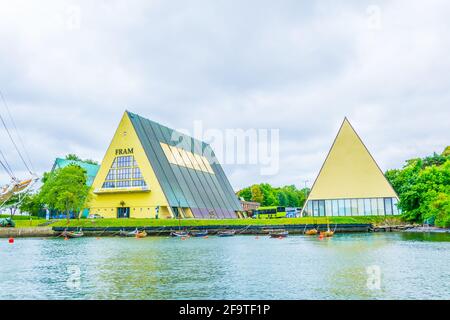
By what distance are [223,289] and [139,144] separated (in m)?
70.4

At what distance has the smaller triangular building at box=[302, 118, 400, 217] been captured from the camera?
8256 centimetres

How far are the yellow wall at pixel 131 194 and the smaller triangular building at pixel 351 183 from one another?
1243 inches

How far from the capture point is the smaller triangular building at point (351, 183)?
82.6m

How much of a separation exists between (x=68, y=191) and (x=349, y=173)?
54335 mm

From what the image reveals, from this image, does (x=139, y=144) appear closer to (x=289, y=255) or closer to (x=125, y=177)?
(x=125, y=177)

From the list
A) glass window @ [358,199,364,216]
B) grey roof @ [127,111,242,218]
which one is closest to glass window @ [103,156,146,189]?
grey roof @ [127,111,242,218]

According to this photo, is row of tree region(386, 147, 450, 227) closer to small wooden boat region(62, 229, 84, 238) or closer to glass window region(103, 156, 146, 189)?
glass window region(103, 156, 146, 189)

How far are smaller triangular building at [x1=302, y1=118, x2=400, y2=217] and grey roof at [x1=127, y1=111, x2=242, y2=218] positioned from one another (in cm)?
2783

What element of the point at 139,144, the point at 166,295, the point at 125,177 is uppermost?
the point at 139,144

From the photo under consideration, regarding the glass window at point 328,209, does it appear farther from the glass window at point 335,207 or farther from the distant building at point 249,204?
the distant building at point 249,204

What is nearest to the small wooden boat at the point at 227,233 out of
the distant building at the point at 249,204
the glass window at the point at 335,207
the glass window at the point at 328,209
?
the glass window at the point at 328,209
